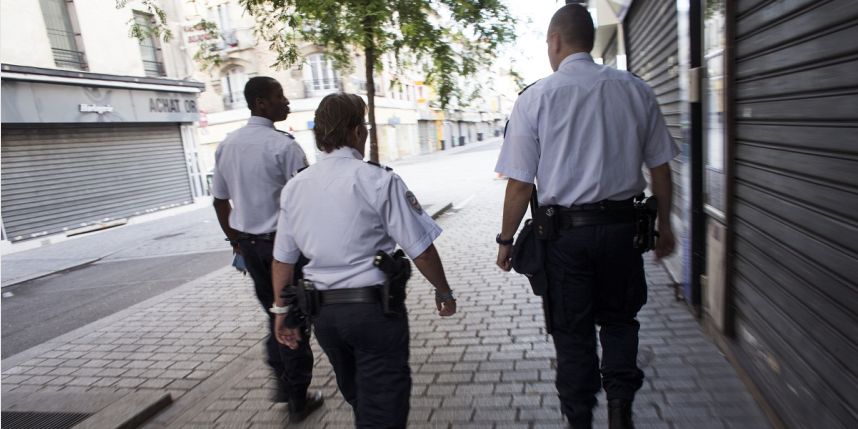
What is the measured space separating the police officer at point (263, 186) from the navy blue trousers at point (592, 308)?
154cm

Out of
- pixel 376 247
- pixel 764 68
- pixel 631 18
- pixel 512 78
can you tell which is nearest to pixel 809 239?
pixel 764 68

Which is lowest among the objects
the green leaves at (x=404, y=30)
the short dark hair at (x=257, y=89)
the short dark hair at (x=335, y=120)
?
the short dark hair at (x=335, y=120)

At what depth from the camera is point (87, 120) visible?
16.1 meters

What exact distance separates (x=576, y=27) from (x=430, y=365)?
249 cm

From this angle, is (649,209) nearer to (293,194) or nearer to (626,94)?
(626,94)

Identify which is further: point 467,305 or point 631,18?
point 631,18

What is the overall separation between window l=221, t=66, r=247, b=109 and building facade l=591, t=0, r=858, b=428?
32.0 metres

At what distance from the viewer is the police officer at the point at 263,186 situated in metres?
3.29

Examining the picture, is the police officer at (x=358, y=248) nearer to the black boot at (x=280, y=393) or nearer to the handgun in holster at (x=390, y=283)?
the handgun in holster at (x=390, y=283)

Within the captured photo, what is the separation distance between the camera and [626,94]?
2664 millimetres

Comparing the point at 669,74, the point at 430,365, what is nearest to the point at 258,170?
the point at 430,365

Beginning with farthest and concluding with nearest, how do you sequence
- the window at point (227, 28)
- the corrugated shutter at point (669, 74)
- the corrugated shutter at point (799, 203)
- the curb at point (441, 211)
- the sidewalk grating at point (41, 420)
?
1. the window at point (227, 28)
2. the curb at point (441, 211)
3. the corrugated shutter at point (669, 74)
4. the sidewalk grating at point (41, 420)
5. the corrugated shutter at point (799, 203)

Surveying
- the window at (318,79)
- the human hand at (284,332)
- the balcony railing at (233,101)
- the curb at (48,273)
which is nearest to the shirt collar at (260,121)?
the human hand at (284,332)

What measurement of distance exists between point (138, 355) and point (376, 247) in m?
3.81
